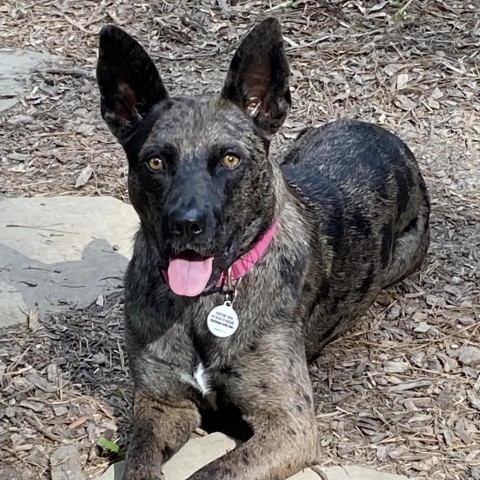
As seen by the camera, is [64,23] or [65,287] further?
[64,23]

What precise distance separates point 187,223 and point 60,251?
2.18 m

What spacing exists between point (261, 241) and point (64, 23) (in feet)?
16.3

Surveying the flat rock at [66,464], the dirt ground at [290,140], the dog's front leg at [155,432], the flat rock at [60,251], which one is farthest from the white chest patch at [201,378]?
the flat rock at [60,251]

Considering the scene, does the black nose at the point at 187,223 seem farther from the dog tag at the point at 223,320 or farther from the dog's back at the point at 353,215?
the dog's back at the point at 353,215

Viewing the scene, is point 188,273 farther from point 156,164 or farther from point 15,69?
point 15,69

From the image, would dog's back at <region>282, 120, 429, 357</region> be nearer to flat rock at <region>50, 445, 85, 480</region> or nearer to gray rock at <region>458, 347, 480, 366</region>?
gray rock at <region>458, 347, 480, 366</region>

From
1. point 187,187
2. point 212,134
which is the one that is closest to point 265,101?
point 212,134

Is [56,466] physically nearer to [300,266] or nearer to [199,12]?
[300,266]

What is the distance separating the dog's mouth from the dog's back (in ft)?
2.33

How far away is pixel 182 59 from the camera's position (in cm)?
820

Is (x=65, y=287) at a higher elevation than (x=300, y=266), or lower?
lower

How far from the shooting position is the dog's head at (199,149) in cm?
401

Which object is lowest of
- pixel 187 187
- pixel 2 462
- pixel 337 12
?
pixel 2 462

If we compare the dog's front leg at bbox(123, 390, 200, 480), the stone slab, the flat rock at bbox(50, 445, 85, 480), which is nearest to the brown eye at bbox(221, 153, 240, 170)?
the dog's front leg at bbox(123, 390, 200, 480)
